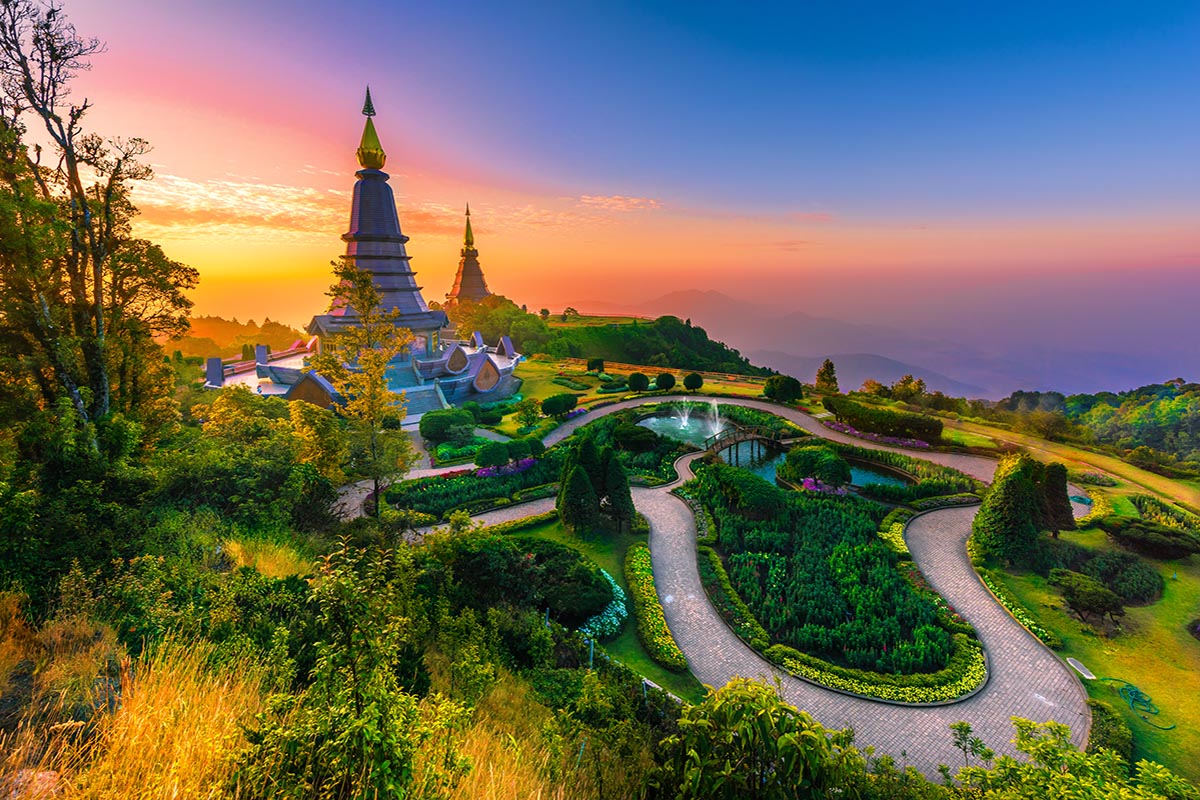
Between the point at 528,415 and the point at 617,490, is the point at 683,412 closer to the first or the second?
the point at 528,415

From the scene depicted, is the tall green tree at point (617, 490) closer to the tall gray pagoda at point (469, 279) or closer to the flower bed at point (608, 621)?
the flower bed at point (608, 621)

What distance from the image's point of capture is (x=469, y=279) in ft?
239

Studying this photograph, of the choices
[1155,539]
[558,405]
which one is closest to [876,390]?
[1155,539]

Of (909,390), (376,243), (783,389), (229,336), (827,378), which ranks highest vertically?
(376,243)

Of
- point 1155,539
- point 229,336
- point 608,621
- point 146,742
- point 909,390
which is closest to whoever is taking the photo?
point 146,742

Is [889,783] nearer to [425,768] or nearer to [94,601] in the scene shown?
[425,768]

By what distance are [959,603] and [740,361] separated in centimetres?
6484

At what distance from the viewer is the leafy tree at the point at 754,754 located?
187 inches

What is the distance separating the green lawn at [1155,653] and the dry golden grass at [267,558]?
17964 mm

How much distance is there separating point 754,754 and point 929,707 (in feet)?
30.2

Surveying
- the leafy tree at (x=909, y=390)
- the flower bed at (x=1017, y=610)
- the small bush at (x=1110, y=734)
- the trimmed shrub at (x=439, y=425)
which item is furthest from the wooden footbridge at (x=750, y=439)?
the small bush at (x=1110, y=734)

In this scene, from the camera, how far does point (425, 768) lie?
4492 mm

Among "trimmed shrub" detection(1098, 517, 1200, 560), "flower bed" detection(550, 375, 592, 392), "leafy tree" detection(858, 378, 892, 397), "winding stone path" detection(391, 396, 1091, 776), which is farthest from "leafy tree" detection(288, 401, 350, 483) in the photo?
"leafy tree" detection(858, 378, 892, 397)

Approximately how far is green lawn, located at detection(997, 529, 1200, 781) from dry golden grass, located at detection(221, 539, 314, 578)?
1796cm
